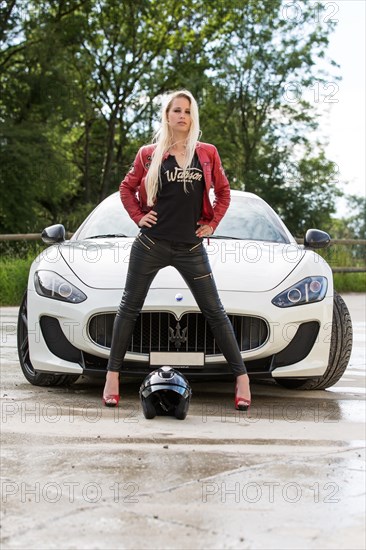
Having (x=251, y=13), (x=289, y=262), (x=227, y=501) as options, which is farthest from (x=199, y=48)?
(x=227, y=501)

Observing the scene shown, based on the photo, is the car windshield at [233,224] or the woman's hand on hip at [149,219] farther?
the car windshield at [233,224]

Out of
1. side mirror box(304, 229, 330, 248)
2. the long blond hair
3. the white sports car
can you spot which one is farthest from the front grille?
side mirror box(304, 229, 330, 248)

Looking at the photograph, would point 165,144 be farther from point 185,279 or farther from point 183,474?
point 183,474

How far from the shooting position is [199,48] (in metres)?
41.4

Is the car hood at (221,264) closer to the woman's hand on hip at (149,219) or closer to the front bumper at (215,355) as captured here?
the front bumper at (215,355)

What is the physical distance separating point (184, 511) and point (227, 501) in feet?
0.73

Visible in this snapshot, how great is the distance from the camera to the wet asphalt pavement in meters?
3.16

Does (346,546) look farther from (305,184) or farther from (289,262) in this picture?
(305,184)

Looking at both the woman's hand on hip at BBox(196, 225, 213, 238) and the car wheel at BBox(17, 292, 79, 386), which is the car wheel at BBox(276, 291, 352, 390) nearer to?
the woman's hand on hip at BBox(196, 225, 213, 238)

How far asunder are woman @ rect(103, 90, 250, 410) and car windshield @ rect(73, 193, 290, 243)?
51.8 inches

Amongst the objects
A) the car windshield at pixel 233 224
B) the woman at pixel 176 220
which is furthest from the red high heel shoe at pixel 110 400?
the car windshield at pixel 233 224

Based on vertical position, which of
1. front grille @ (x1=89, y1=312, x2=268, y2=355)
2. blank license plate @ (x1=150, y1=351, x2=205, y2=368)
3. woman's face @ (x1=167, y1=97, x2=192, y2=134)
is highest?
woman's face @ (x1=167, y1=97, x2=192, y2=134)

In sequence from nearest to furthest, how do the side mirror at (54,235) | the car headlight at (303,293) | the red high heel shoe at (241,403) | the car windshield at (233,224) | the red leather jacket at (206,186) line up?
the red leather jacket at (206,186) < the red high heel shoe at (241,403) < the car headlight at (303,293) < the side mirror at (54,235) < the car windshield at (233,224)

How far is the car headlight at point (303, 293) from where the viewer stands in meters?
5.85
